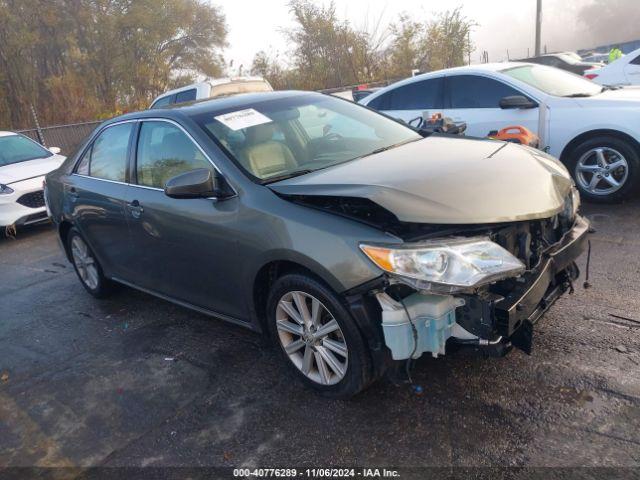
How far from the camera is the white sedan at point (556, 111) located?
583 centimetres

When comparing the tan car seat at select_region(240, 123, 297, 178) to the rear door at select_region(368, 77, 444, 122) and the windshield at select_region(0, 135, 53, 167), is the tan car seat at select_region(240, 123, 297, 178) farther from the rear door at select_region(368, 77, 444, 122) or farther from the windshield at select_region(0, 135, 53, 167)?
the windshield at select_region(0, 135, 53, 167)

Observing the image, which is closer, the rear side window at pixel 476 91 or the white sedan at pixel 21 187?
the rear side window at pixel 476 91

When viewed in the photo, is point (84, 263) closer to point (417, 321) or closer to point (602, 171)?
point (417, 321)

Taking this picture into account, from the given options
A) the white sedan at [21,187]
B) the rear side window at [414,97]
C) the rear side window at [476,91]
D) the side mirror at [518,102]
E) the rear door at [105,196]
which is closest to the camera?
the rear door at [105,196]

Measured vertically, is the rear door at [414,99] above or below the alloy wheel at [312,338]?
above

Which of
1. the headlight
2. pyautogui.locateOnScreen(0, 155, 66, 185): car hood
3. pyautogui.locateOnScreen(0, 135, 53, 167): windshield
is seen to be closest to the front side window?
the headlight

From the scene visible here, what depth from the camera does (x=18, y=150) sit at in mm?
9797

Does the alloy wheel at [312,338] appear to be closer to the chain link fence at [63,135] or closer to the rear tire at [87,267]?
the rear tire at [87,267]

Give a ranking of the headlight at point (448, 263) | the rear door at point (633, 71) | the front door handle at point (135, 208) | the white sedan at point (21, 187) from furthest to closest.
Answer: the rear door at point (633, 71)
the white sedan at point (21, 187)
the front door handle at point (135, 208)
the headlight at point (448, 263)

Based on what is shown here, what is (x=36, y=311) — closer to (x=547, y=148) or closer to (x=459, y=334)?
(x=459, y=334)

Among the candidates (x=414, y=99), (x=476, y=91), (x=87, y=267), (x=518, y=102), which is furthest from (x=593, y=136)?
(x=87, y=267)

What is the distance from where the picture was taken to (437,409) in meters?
2.89

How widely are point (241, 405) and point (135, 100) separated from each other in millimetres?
25027

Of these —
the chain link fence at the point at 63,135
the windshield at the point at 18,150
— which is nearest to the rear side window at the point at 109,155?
the windshield at the point at 18,150
